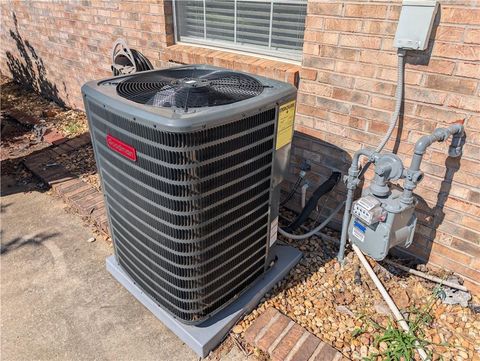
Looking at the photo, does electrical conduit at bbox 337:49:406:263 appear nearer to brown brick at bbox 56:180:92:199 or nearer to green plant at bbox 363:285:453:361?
green plant at bbox 363:285:453:361

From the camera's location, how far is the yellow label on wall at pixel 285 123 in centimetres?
180

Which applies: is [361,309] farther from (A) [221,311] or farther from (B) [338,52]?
(B) [338,52]

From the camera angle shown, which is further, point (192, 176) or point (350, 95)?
point (350, 95)

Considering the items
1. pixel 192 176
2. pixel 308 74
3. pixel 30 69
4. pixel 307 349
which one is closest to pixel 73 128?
pixel 30 69

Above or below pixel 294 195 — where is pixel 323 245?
below

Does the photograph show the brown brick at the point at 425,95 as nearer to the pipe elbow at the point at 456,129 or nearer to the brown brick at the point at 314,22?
the pipe elbow at the point at 456,129

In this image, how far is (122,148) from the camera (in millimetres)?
1659

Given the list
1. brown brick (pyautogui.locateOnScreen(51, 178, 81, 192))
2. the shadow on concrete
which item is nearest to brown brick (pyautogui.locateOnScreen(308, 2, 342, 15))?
brown brick (pyautogui.locateOnScreen(51, 178, 81, 192))

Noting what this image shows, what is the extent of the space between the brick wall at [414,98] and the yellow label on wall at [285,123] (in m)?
0.67

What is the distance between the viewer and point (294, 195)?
2.94 metres

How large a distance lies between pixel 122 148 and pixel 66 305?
49.5 inches

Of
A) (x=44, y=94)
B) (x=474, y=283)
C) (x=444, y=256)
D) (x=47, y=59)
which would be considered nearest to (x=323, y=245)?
(x=444, y=256)

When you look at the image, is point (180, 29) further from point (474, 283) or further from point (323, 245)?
point (474, 283)

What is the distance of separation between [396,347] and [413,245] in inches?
30.1
